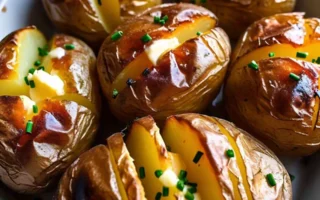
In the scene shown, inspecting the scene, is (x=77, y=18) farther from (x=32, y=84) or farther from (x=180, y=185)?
(x=180, y=185)

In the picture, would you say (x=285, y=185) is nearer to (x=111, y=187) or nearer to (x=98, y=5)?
(x=111, y=187)

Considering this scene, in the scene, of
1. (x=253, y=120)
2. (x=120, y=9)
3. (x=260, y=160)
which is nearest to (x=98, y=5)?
(x=120, y=9)

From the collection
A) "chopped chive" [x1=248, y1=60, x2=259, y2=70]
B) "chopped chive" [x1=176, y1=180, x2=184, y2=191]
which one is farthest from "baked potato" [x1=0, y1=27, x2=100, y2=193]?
"chopped chive" [x1=248, y1=60, x2=259, y2=70]

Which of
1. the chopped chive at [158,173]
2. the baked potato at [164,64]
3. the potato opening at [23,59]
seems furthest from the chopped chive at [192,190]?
the potato opening at [23,59]

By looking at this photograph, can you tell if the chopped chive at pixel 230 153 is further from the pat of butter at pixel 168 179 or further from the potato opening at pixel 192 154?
the pat of butter at pixel 168 179

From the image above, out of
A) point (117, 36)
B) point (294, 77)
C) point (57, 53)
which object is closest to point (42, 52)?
point (57, 53)

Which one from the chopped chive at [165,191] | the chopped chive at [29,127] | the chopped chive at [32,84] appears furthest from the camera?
the chopped chive at [32,84]

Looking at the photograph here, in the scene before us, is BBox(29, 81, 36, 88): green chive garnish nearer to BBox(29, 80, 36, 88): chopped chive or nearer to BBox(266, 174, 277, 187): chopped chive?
BBox(29, 80, 36, 88): chopped chive
